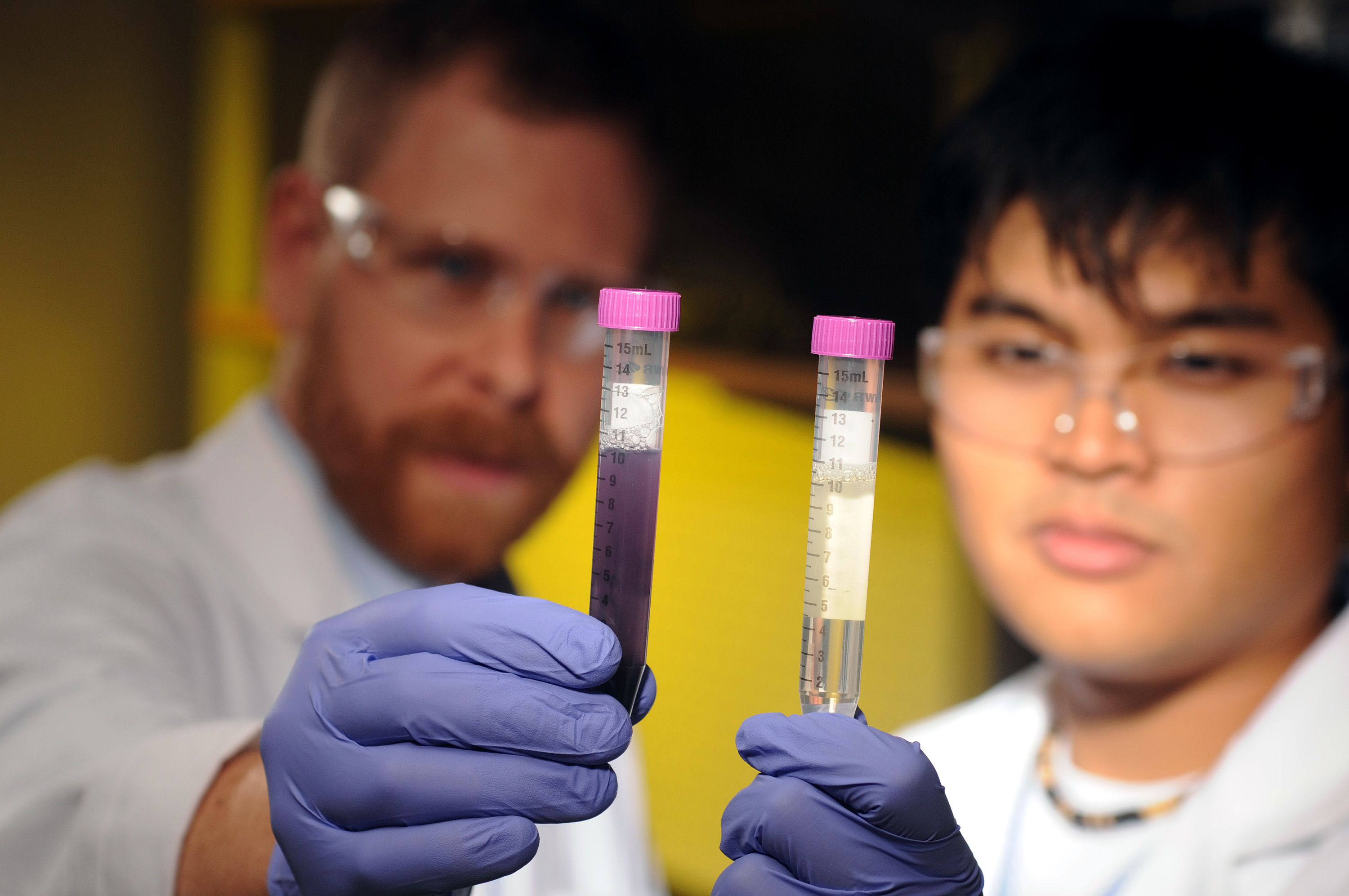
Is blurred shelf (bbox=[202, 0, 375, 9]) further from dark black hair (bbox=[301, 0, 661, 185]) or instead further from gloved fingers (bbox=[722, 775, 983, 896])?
gloved fingers (bbox=[722, 775, 983, 896])

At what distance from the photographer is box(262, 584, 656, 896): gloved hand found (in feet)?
2.29

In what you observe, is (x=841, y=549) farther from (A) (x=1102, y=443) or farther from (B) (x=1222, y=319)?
(B) (x=1222, y=319)

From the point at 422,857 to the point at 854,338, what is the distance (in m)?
0.48

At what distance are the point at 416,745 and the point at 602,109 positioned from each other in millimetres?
1013

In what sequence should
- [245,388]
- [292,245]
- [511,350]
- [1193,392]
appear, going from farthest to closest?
1. [245,388]
2. [292,245]
3. [511,350]
4. [1193,392]

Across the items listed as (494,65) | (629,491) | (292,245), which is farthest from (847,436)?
(292,245)

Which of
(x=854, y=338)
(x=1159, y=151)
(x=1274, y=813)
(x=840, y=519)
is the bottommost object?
(x=1274, y=813)

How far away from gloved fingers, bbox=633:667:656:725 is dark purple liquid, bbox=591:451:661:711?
0.06 feet

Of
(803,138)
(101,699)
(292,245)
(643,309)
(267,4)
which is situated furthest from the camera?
(267,4)

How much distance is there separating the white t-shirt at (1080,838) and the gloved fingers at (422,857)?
26.4 inches

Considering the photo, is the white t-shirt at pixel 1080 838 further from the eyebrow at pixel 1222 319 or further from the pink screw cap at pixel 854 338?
the pink screw cap at pixel 854 338

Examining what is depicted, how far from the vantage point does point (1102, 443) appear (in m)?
1.05

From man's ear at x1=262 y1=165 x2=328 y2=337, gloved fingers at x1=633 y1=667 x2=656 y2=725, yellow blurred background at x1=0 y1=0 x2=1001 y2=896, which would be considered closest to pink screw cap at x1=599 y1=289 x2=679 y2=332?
gloved fingers at x1=633 y1=667 x2=656 y2=725

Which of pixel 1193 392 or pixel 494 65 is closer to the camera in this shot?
pixel 1193 392
